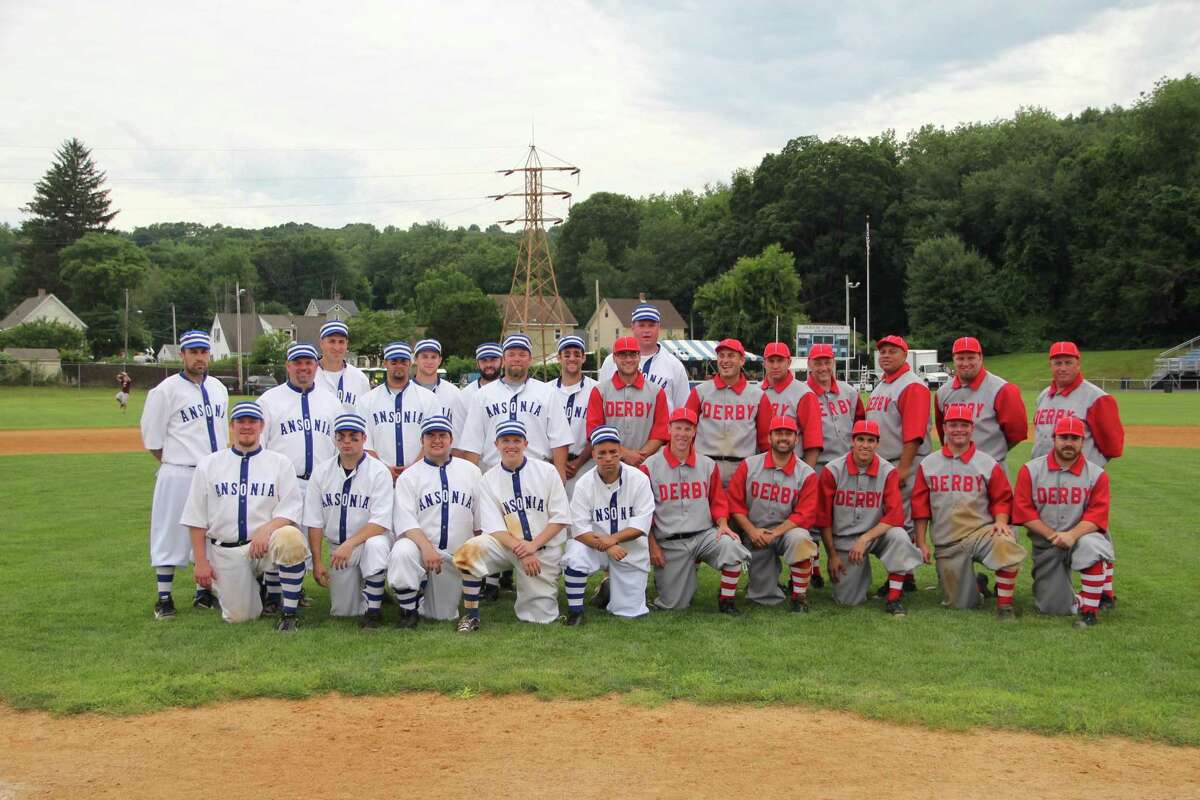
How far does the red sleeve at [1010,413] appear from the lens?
806 centimetres

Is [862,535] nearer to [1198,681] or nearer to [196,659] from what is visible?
[1198,681]

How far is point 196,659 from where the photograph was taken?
631cm

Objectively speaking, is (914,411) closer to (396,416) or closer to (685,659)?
(685,659)

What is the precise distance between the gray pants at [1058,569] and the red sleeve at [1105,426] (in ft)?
2.79

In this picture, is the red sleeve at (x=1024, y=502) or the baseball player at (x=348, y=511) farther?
the red sleeve at (x=1024, y=502)

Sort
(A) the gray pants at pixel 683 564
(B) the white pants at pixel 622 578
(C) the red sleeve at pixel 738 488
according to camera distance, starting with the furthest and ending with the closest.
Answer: (C) the red sleeve at pixel 738 488 → (A) the gray pants at pixel 683 564 → (B) the white pants at pixel 622 578

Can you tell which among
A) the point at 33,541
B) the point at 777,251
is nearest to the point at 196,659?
the point at 33,541

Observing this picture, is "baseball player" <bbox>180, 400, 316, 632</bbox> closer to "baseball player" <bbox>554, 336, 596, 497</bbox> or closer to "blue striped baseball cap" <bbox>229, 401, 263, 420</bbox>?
"blue striped baseball cap" <bbox>229, 401, 263, 420</bbox>

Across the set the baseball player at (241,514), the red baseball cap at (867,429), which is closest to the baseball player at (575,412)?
the red baseball cap at (867,429)

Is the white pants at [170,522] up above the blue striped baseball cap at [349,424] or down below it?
below

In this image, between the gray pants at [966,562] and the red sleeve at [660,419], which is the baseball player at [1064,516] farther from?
the red sleeve at [660,419]

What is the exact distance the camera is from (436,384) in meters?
8.88

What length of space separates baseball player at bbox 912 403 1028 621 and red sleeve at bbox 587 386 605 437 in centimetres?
273

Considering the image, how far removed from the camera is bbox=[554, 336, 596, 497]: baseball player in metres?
8.42
